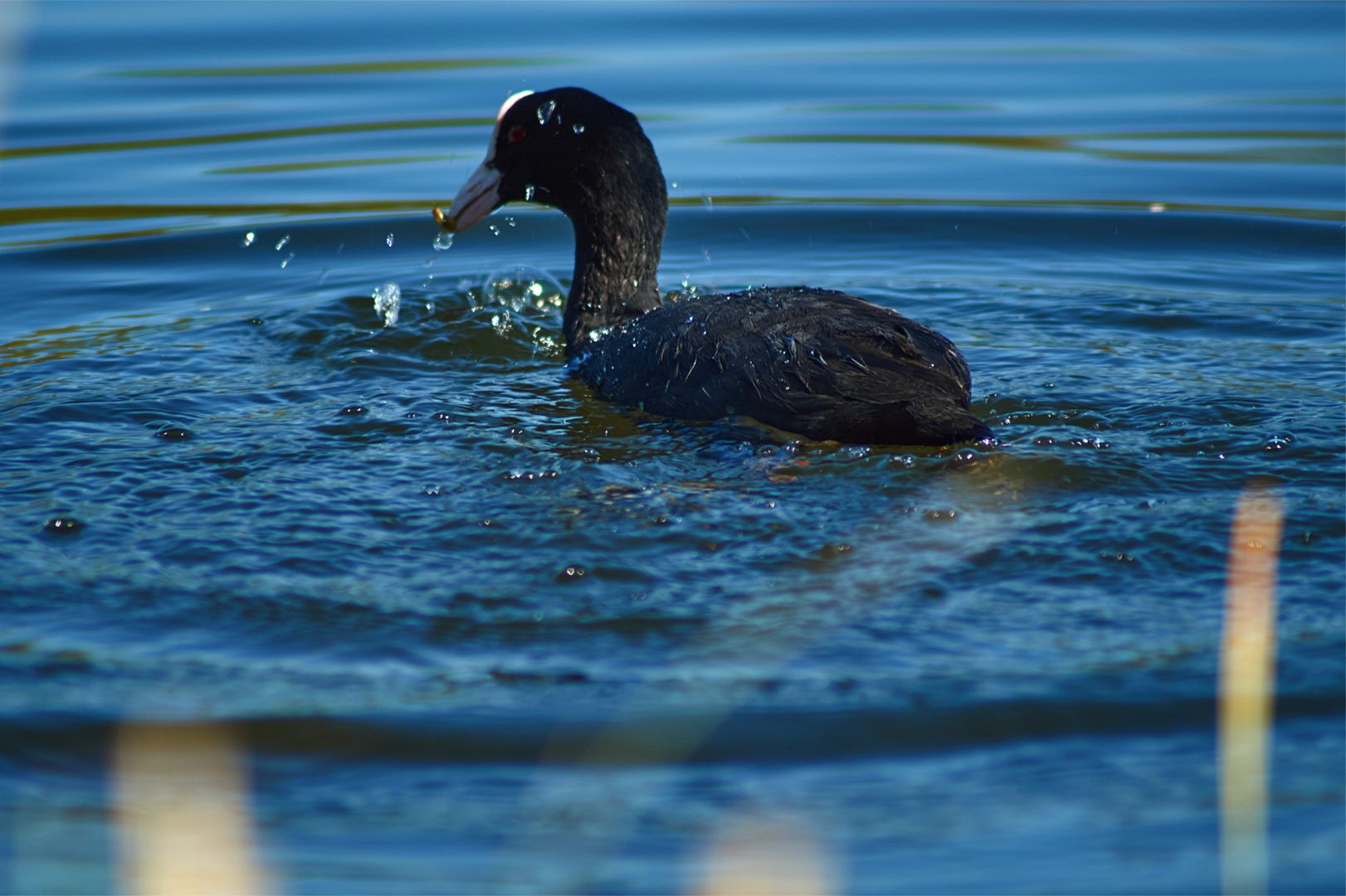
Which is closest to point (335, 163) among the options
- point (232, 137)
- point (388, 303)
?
point (232, 137)

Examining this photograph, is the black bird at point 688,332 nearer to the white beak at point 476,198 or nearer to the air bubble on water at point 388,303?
the white beak at point 476,198

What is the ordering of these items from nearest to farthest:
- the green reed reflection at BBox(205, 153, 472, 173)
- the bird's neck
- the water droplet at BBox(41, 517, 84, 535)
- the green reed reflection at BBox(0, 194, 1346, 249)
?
the water droplet at BBox(41, 517, 84, 535) < the bird's neck < the green reed reflection at BBox(0, 194, 1346, 249) < the green reed reflection at BBox(205, 153, 472, 173)

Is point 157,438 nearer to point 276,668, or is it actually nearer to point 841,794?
point 276,668

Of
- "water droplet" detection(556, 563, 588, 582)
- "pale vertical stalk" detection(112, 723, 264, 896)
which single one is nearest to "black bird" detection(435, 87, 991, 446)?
"water droplet" detection(556, 563, 588, 582)

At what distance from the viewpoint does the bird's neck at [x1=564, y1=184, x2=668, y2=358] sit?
566cm

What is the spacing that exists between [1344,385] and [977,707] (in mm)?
2672

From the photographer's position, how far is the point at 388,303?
6141 mm

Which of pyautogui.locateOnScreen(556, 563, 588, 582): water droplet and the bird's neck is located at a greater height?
the bird's neck

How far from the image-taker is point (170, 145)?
30.8 feet

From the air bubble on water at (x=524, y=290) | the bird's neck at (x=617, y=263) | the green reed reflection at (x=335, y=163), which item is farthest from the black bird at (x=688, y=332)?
the green reed reflection at (x=335, y=163)

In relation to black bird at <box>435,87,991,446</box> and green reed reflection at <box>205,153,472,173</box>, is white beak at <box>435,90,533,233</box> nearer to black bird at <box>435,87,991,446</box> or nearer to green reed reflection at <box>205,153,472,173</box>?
black bird at <box>435,87,991,446</box>

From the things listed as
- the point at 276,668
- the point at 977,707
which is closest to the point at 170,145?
the point at 276,668

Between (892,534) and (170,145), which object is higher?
(170,145)

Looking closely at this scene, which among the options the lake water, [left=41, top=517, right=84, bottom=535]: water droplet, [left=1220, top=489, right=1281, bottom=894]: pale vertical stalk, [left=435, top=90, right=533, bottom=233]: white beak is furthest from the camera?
[left=435, top=90, right=533, bottom=233]: white beak
